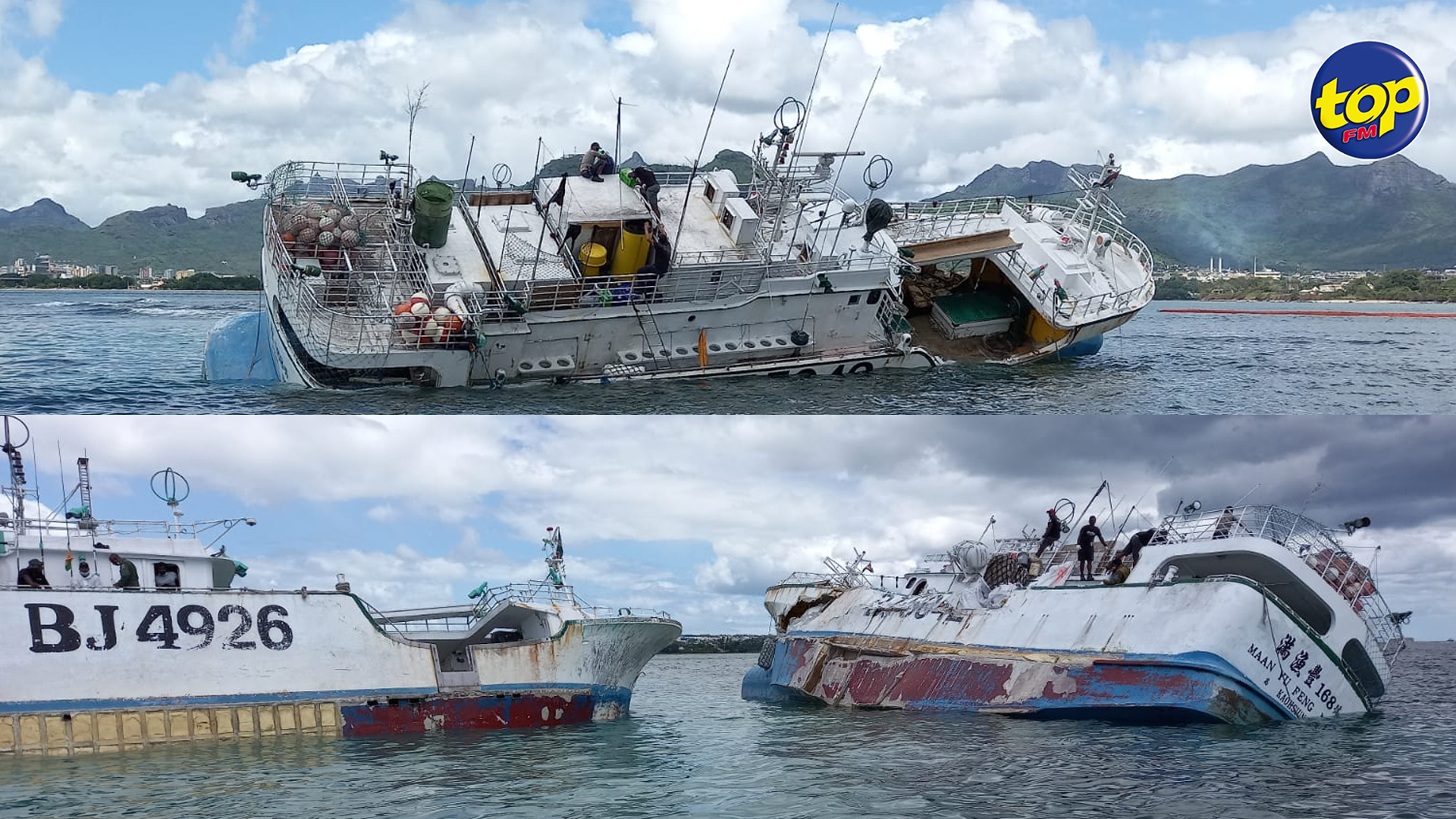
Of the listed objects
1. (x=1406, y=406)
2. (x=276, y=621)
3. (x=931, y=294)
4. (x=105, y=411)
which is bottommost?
(x=276, y=621)

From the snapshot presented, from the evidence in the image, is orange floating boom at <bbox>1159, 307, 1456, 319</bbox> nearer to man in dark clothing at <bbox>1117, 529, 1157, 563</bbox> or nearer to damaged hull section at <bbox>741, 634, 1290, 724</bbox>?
damaged hull section at <bbox>741, 634, 1290, 724</bbox>

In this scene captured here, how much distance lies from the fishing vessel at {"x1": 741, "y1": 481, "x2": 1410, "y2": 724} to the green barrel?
47.5ft

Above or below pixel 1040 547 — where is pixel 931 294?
above

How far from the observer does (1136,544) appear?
22.1 meters

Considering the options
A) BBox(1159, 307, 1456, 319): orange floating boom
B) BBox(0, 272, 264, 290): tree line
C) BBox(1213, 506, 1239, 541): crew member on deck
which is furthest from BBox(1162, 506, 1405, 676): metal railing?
BBox(0, 272, 264, 290): tree line

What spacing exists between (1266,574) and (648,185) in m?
17.1

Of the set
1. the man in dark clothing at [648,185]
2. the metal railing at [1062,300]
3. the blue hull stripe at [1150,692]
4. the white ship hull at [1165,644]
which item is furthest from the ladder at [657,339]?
the metal railing at [1062,300]

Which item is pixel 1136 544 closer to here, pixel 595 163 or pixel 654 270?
pixel 654 270

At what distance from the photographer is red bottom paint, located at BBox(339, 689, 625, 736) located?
24.7m

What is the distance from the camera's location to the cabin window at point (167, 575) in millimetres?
25172

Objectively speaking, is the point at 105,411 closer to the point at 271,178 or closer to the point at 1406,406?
the point at 271,178

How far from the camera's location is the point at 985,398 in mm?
28672

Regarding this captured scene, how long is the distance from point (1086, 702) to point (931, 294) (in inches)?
686

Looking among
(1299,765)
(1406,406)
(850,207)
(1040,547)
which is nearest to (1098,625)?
(1299,765)
